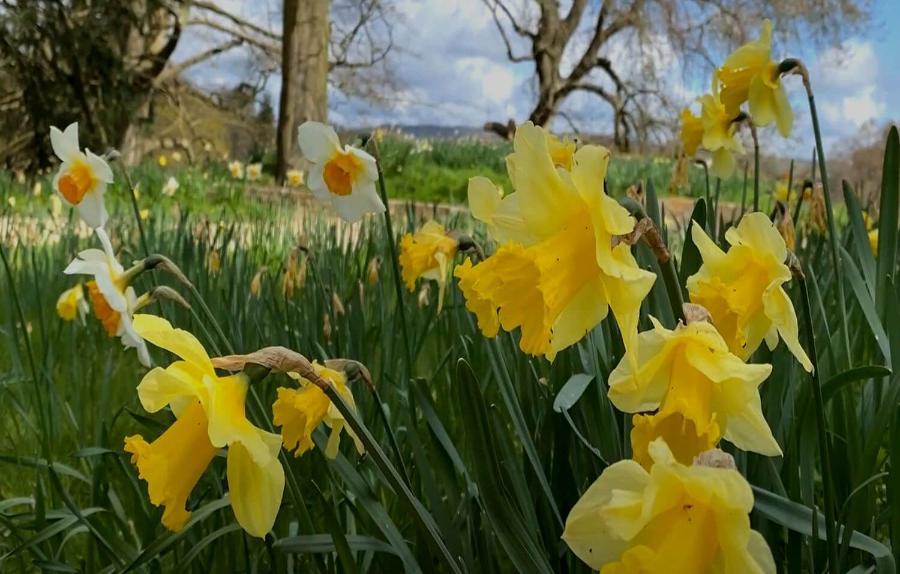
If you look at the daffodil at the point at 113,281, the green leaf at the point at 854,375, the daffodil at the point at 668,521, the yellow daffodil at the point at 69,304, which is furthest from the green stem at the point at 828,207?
the yellow daffodil at the point at 69,304

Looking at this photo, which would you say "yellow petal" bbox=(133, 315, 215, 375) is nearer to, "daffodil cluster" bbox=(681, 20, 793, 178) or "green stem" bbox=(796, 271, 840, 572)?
"green stem" bbox=(796, 271, 840, 572)

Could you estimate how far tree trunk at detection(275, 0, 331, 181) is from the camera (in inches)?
297

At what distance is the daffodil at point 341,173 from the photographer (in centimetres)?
127

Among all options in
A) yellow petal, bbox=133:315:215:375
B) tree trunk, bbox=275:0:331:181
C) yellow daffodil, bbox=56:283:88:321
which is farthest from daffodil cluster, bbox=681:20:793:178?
tree trunk, bbox=275:0:331:181

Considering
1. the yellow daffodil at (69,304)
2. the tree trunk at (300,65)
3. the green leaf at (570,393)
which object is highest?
the tree trunk at (300,65)

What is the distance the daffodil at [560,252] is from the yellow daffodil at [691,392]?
0.07ft

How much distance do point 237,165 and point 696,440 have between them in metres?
6.77

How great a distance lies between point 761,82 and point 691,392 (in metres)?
0.75

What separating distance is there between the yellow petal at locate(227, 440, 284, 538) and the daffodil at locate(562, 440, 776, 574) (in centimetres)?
22

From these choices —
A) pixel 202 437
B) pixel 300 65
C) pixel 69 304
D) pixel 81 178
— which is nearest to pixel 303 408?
pixel 202 437

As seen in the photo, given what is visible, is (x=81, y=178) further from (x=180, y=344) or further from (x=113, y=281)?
(x=180, y=344)

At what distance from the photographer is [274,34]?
1331 centimetres

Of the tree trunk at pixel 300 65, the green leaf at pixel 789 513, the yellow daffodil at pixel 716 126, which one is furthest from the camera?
the tree trunk at pixel 300 65

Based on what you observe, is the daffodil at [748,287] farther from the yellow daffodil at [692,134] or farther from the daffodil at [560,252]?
the yellow daffodil at [692,134]
